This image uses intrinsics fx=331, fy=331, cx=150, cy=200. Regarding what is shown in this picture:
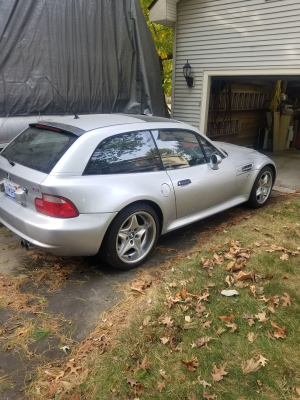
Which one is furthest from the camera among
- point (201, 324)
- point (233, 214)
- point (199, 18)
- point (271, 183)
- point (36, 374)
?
point (199, 18)

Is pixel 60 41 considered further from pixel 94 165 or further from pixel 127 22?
pixel 94 165

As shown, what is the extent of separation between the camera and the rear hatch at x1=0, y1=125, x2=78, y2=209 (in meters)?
3.20

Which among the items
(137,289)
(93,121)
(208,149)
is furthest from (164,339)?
(208,149)

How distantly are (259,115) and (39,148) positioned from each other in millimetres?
10568

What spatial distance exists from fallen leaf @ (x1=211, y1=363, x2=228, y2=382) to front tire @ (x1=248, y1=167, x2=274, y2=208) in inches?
134

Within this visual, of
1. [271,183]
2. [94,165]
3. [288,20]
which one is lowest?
[271,183]

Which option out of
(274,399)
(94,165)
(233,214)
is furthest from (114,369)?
(233,214)

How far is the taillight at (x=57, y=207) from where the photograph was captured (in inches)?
119

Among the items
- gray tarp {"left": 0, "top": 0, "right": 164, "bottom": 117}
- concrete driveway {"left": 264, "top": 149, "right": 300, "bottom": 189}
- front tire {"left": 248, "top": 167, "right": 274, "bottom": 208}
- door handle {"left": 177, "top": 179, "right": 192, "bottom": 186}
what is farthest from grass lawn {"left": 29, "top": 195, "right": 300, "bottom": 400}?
gray tarp {"left": 0, "top": 0, "right": 164, "bottom": 117}

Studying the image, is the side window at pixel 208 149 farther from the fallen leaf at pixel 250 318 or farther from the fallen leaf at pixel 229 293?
the fallen leaf at pixel 250 318

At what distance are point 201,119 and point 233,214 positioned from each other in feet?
12.7

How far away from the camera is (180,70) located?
28.8 ft

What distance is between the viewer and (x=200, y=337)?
8.76ft

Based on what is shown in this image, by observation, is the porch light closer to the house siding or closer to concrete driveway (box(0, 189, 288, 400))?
the house siding
